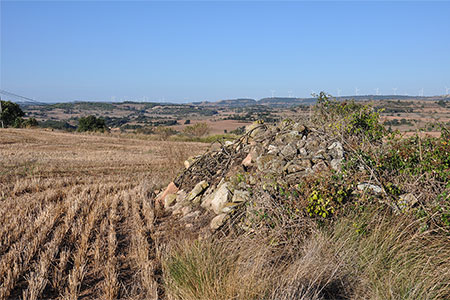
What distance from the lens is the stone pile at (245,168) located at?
601 centimetres

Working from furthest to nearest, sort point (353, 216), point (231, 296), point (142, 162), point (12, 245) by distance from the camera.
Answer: point (142, 162) < point (12, 245) < point (353, 216) < point (231, 296)

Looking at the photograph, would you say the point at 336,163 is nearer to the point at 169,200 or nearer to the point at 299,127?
the point at 299,127

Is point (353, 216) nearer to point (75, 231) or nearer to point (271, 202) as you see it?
point (271, 202)

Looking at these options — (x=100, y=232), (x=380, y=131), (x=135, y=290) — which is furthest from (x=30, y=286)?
(x=380, y=131)

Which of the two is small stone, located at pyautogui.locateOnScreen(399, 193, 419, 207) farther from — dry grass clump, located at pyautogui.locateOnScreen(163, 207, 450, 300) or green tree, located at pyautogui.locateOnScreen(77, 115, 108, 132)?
green tree, located at pyautogui.locateOnScreen(77, 115, 108, 132)

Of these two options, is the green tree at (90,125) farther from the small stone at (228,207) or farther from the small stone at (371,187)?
the small stone at (371,187)

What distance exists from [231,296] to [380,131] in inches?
194

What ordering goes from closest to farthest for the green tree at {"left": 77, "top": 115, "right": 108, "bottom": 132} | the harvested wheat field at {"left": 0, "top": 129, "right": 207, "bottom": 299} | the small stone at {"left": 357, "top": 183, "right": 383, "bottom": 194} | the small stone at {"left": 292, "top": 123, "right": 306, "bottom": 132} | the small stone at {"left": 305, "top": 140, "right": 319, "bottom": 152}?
the harvested wheat field at {"left": 0, "top": 129, "right": 207, "bottom": 299}, the small stone at {"left": 357, "top": 183, "right": 383, "bottom": 194}, the small stone at {"left": 305, "top": 140, "right": 319, "bottom": 152}, the small stone at {"left": 292, "top": 123, "right": 306, "bottom": 132}, the green tree at {"left": 77, "top": 115, "right": 108, "bottom": 132}

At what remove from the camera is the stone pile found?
19.7ft

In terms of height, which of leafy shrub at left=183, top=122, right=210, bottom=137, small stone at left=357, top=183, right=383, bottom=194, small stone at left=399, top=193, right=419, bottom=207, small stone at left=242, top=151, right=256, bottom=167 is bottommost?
leafy shrub at left=183, top=122, right=210, bottom=137

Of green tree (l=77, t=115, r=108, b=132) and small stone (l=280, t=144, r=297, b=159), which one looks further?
green tree (l=77, t=115, r=108, b=132)

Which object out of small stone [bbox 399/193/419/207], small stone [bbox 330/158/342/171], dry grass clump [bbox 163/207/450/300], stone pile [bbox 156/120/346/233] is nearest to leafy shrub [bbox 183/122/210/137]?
stone pile [bbox 156/120/346/233]

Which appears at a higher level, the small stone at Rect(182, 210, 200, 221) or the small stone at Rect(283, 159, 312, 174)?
the small stone at Rect(283, 159, 312, 174)

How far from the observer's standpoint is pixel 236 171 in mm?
7309
